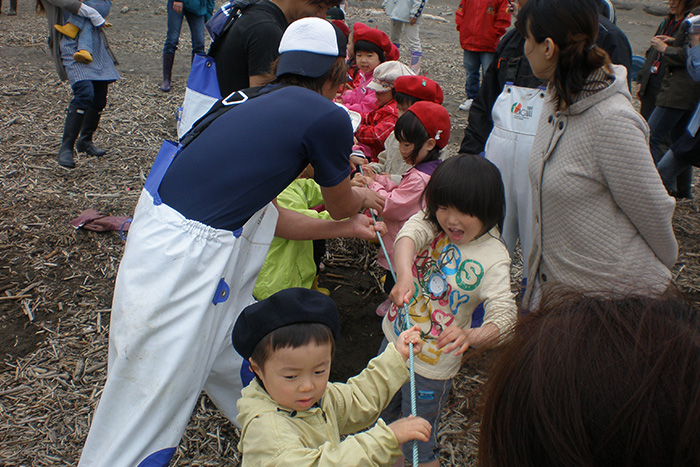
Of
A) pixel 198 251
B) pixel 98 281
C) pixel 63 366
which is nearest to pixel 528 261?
pixel 198 251

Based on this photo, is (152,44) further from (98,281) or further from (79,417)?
(79,417)

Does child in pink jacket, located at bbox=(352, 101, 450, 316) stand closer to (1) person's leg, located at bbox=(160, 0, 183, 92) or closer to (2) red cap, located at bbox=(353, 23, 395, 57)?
(2) red cap, located at bbox=(353, 23, 395, 57)

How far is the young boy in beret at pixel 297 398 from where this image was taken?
1.58 meters

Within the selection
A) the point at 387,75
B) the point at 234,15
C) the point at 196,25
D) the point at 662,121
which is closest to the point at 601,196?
the point at 234,15

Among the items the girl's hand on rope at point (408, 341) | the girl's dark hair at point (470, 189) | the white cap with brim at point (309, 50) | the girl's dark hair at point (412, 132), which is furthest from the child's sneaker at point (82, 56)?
the girl's hand on rope at point (408, 341)

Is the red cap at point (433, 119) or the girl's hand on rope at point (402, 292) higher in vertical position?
the red cap at point (433, 119)

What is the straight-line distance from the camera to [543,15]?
225cm

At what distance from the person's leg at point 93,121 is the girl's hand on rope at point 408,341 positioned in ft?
16.6

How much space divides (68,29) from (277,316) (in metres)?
5.05

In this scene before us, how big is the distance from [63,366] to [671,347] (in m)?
3.27

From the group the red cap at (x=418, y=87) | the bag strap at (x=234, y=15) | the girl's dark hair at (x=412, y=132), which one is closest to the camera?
the bag strap at (x=234, y=15)

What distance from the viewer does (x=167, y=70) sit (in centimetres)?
781

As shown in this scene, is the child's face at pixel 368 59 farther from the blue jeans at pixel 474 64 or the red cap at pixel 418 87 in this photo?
the blue jeans at pixel 474 64

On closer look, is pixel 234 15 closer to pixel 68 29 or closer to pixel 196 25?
pixel 68 29
